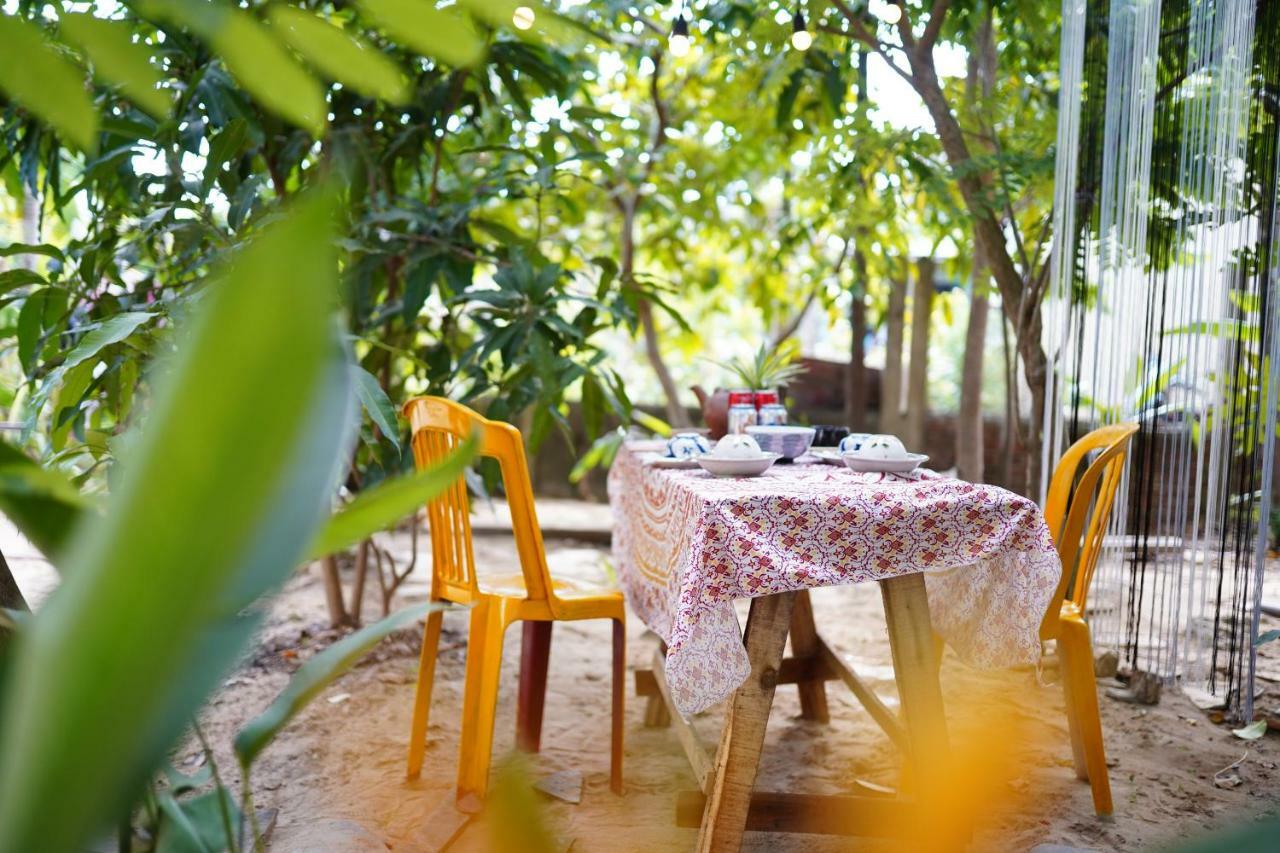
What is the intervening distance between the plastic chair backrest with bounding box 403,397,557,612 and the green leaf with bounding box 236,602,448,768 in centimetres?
134

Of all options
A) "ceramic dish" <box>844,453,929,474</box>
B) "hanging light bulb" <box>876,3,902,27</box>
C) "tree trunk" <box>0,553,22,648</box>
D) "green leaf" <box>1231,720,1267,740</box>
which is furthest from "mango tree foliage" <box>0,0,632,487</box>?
"green leaf" <box>1231,720,1267,740</box>

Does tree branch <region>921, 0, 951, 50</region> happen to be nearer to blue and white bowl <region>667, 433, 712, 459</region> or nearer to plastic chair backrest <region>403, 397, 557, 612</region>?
blue and white bowl <region>667, 433, 712, 459</region>

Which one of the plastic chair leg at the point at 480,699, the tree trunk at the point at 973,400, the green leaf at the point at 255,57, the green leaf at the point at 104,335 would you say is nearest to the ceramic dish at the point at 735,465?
the plastic chair leg at the point at 480,699

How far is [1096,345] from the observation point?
9.13ft

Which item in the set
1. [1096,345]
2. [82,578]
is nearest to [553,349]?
[1096,345]

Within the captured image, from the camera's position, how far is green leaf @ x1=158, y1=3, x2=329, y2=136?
44 cm

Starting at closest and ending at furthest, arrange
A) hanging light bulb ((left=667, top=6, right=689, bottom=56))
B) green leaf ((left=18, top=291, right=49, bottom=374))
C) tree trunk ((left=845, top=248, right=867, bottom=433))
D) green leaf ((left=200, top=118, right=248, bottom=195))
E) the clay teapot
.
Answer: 1. green leaf ((left=200, top=118, right=248, bottom=195))
2. green leaf ((left=18, top=291, right=49, bottom=374))
3. the clay teapot
4. hanging light bulb ((left=667, top=6, right=689, bottom=56))
5. tree trunk ((left=845, top=248, right=867, bottom=433))

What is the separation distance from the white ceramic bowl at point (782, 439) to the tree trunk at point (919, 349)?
2.85m

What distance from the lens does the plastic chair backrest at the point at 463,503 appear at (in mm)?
1911

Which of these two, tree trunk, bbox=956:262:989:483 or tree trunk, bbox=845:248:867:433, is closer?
tree trunk, bbox=956:262:989:483

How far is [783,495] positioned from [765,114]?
306 centimetres

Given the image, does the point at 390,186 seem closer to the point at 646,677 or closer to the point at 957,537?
the point at 646,677

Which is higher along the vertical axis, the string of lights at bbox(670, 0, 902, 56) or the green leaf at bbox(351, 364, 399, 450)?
the string of lights at bbox(670, 0, 902, 56)

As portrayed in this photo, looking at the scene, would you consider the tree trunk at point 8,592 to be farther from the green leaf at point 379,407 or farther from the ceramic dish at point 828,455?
the ceramic dish at point 828,455
